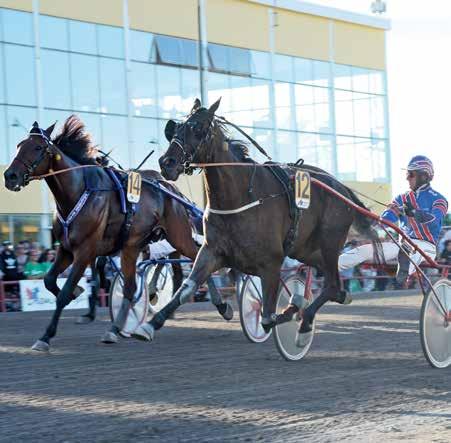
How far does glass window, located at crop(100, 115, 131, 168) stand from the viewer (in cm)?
2667

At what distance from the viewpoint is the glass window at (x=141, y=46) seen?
27820 mm

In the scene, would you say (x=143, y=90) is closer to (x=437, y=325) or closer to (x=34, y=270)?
(x=34, y=270)

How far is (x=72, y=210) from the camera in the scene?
9.09 metres

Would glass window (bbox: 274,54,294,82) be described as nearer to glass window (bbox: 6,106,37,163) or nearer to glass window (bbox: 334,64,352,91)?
glass window (bbox: 334,64,352,91)

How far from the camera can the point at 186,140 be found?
23.3 feet

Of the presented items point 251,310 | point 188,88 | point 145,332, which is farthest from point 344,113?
point 145,332

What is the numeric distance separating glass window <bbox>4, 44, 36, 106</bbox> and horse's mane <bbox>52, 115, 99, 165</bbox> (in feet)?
48.8

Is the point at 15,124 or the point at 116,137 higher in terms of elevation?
the point at 15,124

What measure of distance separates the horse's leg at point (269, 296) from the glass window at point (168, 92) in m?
21.4

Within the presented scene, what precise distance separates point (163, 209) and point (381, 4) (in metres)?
28.1

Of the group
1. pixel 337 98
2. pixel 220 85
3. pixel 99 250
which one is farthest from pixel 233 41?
pixel 99 250

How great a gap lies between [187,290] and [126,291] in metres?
2.67

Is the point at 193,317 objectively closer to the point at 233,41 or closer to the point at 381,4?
the point at 233,41

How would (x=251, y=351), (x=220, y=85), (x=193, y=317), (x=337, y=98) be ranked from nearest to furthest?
(x=251, y=351)
(x=193, y=317)
(x=220, y=85)
(x=337, y=98)
